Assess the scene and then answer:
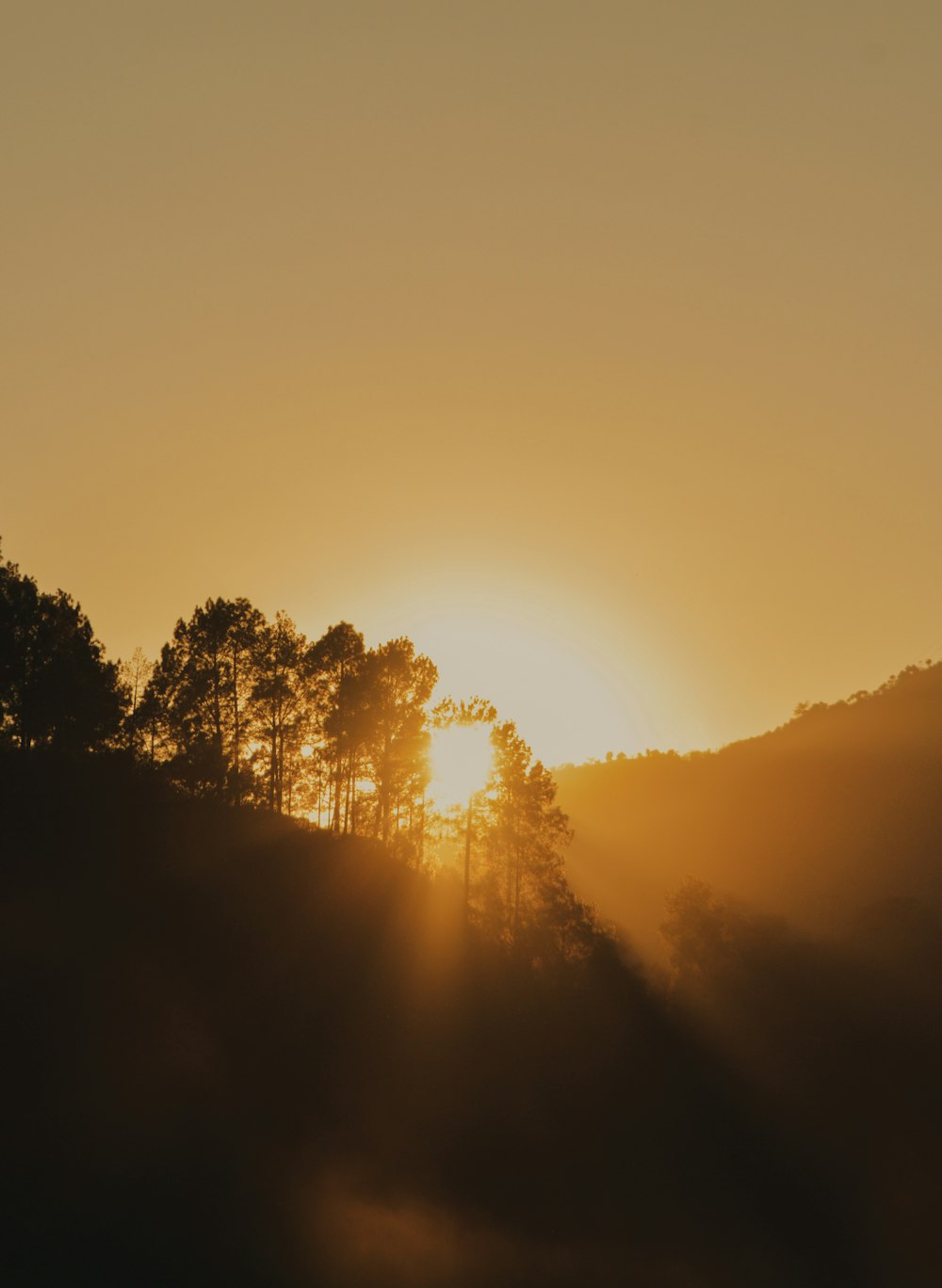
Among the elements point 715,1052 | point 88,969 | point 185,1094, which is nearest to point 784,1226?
point 715,1052

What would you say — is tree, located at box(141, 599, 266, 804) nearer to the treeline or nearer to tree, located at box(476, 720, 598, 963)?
the treeline

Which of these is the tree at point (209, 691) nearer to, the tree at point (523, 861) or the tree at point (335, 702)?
the tree at point (335, 702)

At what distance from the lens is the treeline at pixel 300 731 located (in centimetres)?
6084

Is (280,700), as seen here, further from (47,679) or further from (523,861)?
(523,861)

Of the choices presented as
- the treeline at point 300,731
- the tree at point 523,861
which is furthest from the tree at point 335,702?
the tree at point 523,861

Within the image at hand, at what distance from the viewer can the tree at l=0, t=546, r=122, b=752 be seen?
58.9 meters

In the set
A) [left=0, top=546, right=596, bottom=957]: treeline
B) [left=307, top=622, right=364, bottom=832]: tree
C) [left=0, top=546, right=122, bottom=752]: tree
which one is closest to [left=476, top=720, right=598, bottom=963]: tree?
[left=0, top=546, right=596, bottom=957]: treeline

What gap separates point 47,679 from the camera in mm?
59812

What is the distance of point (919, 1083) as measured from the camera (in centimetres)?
7788

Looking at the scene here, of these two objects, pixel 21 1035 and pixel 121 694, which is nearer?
pixel 21 1035

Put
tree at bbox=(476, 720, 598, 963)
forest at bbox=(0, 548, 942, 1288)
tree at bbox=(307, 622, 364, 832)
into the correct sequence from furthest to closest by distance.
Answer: tree at bbox=(476, 720, 598, 963)
tree at bbox=(307, 622, 364, 832)
forest at bbox=(0, 548, 942, 1288)

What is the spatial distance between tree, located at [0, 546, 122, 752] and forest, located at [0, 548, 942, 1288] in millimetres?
196

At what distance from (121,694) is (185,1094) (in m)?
30.7

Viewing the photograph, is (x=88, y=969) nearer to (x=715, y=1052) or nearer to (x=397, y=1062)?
(x=397, y=1062)
